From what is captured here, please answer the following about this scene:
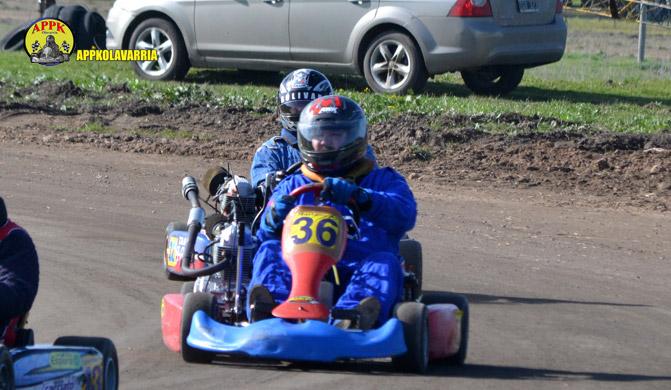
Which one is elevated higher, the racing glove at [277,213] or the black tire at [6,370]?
the racing glove at [277,213]

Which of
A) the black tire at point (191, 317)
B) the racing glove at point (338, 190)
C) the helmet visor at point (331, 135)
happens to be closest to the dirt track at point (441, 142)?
the helmet visor at point (331, 135)

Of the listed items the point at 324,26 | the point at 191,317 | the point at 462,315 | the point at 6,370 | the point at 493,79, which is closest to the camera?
the point at 6,370

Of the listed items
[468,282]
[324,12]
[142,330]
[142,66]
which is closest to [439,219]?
[468,282]

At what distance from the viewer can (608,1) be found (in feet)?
67.5

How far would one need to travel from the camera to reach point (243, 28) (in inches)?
634

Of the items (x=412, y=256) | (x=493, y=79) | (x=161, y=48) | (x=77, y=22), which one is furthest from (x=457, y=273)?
(x=77, y=22)

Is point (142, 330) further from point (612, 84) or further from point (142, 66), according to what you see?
point (612, 84)

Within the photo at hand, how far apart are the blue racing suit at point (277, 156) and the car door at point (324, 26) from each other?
7384mm

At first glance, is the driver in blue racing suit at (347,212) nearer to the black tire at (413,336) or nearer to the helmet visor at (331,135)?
the helmet visor at (331,135)

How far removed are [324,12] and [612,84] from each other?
14.8 feet

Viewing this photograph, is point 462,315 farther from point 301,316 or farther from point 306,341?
point 306,341

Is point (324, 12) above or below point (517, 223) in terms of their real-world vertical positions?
above

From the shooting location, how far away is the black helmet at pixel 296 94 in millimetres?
8141

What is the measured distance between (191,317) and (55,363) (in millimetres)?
1314
